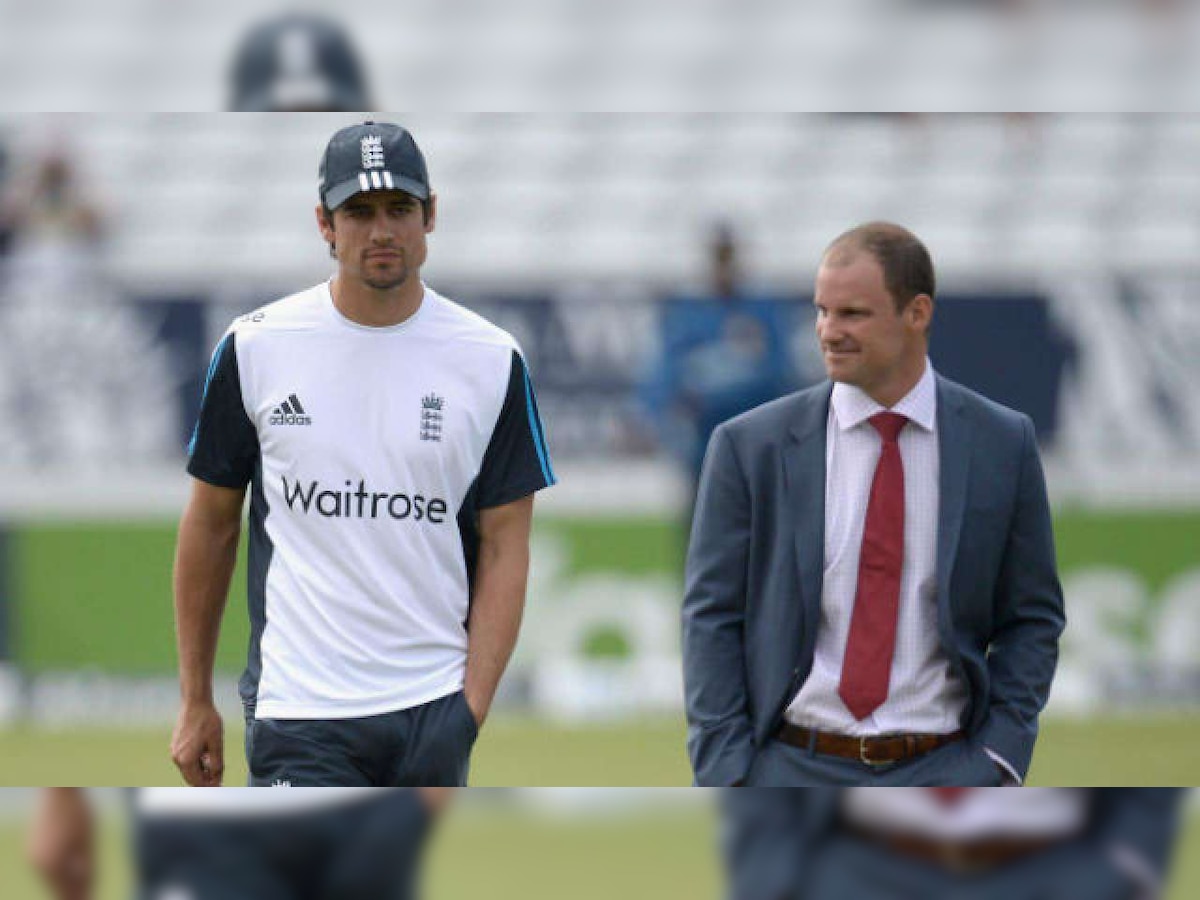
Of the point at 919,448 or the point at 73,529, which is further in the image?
the point at 73,529

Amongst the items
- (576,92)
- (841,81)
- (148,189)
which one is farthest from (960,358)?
(148,189)

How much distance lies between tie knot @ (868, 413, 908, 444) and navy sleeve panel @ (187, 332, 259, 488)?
3.59 feet

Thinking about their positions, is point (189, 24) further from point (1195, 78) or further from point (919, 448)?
point (919, 448)

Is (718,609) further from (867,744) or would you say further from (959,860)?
(959,860)

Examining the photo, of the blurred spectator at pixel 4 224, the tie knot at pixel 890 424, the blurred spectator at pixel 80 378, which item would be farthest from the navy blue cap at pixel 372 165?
the blurred spectator at pixel 4 224

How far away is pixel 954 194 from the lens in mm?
12867

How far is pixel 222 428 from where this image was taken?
362 centimetres

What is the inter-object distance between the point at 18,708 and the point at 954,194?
263 inches

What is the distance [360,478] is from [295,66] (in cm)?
156

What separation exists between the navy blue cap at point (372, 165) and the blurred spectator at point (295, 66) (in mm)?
1212

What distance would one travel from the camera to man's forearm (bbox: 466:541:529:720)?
11.8 feet

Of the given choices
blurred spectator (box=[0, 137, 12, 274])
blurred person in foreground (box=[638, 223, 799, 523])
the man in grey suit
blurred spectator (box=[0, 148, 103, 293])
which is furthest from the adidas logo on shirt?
blurred spectator (box=[0, 137, 12, 274])

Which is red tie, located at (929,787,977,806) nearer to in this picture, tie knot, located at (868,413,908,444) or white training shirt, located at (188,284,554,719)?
tie knot, located at (868,413,908,444)

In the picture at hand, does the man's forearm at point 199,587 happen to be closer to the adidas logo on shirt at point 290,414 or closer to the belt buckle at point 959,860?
the adidas logo on shirt at point 290,414
